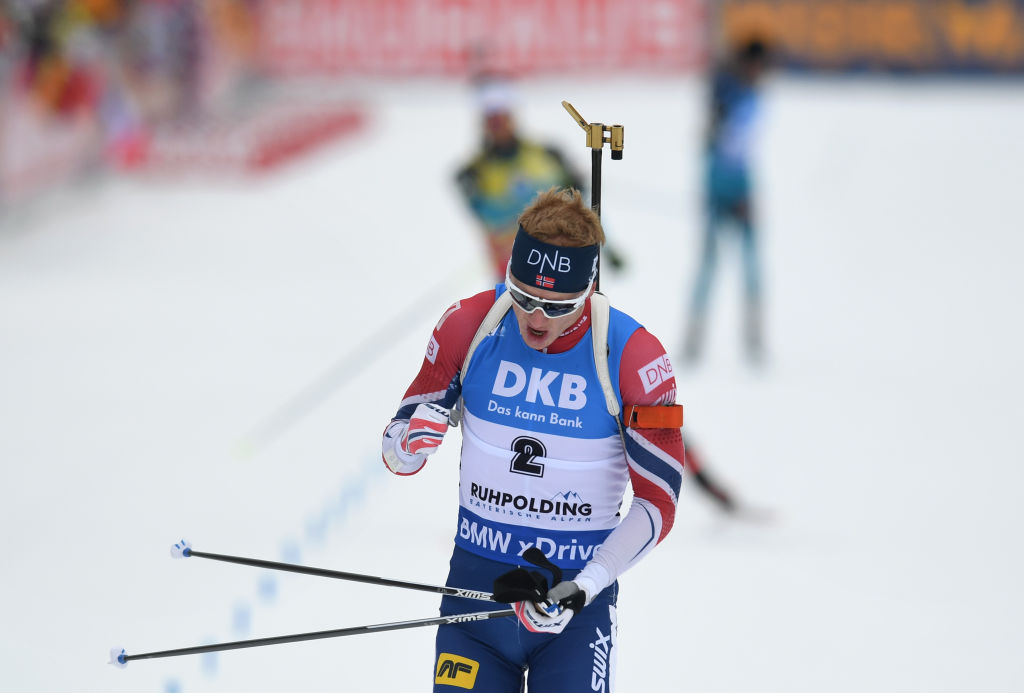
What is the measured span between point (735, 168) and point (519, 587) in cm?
593

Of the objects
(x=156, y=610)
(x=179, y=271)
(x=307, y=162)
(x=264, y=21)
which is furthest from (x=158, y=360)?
(x=264, y=21)

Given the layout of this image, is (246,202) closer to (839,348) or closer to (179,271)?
(179,271)

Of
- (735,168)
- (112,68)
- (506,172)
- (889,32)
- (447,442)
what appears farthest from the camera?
(889,32)

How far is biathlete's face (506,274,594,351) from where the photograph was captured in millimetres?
3227

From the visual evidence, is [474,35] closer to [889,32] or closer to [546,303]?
[889,32]

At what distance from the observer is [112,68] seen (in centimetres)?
1552

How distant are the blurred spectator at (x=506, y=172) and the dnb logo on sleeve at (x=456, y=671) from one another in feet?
11.4

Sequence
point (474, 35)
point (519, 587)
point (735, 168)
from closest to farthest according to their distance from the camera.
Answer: point (519, 587) < point (735, 168) < point (474, 35)

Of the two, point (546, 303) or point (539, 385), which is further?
point (539, 385)

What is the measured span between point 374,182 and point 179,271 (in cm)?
404

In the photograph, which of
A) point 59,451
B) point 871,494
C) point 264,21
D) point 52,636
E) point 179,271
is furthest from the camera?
point 264,21

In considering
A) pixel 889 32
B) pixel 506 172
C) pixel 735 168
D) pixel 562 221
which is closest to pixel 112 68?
pixel 735 168

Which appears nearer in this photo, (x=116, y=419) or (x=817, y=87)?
(x=116, y=419)

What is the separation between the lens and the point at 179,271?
39.2 feet
